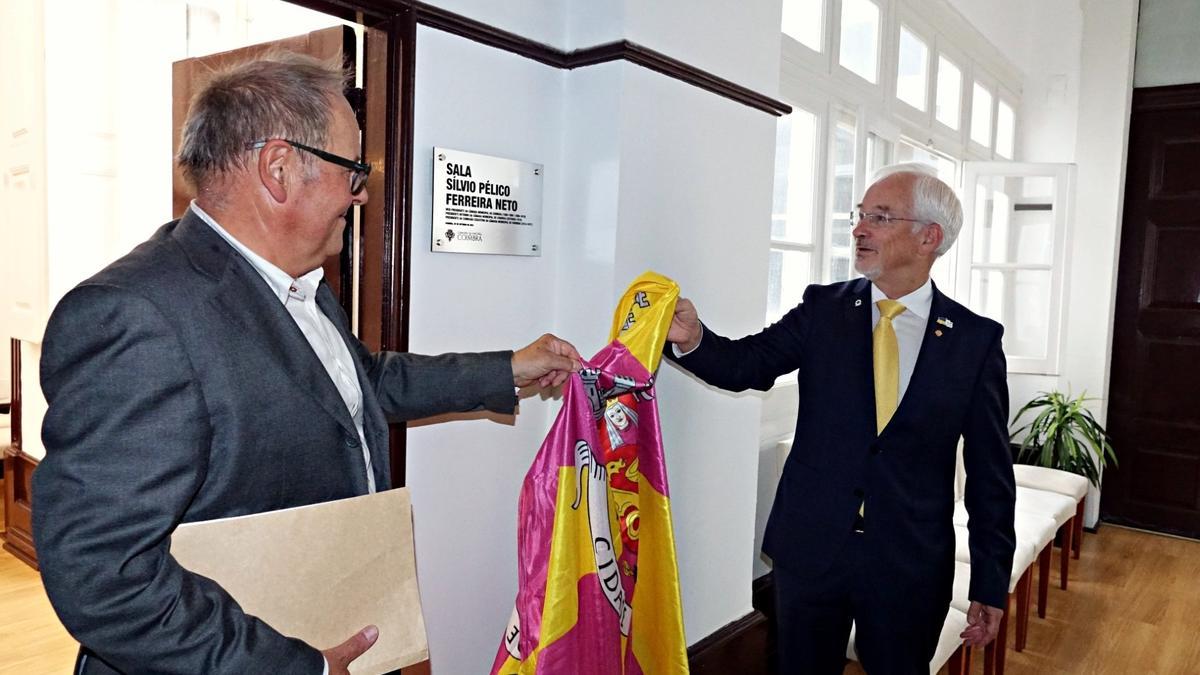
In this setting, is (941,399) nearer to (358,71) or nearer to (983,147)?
(358,71)

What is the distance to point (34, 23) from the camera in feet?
11.4

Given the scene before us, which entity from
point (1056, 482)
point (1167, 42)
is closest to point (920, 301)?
point (1056, 482)

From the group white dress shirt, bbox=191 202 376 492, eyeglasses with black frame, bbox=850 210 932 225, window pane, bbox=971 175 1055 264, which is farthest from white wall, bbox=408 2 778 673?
window pane, bbox=971 175 1055 264

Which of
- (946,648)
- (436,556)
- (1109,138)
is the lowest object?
(946,648)

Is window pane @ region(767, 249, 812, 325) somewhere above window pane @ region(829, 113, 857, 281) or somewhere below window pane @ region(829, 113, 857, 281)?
below

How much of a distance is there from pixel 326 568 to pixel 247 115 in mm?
579

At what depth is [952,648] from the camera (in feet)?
8.02

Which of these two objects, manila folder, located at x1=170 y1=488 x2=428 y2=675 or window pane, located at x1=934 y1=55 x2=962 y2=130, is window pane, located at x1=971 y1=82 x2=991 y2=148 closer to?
window pane, located at x1=934 y1=55 x2=962 y2=130

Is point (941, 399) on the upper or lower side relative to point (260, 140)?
lower

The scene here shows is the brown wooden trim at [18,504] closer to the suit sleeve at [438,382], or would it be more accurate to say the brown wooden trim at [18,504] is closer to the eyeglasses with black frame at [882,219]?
the suit sleeve at [438,382]

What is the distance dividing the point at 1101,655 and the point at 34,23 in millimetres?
5089

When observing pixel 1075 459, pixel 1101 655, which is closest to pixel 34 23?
pixel 1101 655

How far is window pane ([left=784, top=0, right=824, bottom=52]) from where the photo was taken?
139 inches

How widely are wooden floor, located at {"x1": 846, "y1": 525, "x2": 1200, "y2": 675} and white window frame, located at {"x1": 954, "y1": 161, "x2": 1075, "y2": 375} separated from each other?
3.69 feet
